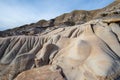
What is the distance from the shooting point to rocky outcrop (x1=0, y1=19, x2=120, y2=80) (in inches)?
350

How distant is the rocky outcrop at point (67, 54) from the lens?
8.90 meters

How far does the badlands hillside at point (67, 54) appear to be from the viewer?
29.2 feet

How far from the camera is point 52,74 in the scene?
8938mm

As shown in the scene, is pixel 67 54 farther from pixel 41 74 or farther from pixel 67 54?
pixel 41 74

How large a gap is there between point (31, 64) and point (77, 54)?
1633 millimetres

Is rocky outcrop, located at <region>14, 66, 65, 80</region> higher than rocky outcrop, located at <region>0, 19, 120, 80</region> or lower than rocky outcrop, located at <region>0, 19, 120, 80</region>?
lower

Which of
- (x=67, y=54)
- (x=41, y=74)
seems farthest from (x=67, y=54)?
(x=41, y=74)

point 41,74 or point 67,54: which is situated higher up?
point 67,54

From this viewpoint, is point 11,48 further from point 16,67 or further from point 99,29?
point 99,29

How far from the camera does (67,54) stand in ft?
33.0

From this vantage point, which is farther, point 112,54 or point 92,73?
point 112,54

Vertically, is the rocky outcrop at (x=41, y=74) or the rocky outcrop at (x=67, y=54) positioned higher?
the rocky outcrop at (x=67, y=54)

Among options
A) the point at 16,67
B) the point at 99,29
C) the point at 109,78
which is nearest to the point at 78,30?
the point at 99,29

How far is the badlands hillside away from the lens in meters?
8.90
